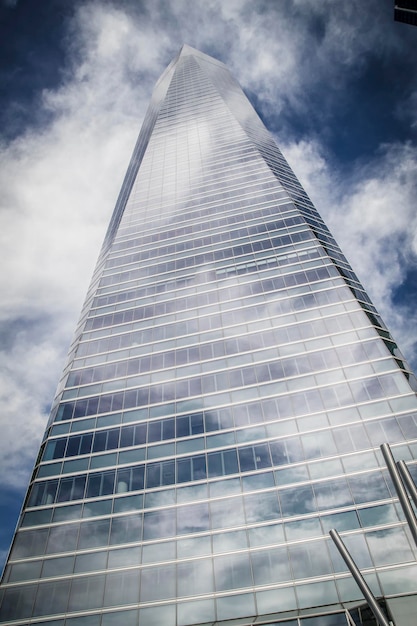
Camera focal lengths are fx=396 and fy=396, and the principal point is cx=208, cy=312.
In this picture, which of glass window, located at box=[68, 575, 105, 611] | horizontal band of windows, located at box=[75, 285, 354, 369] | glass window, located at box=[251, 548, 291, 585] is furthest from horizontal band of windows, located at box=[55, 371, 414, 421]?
glass window, located at box=[68, 575, 105, 611]

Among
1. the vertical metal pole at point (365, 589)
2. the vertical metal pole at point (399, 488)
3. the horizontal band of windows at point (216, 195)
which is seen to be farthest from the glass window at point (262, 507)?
the horizontal band of windows at point (216, 195)

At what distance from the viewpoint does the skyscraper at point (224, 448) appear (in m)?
26.7

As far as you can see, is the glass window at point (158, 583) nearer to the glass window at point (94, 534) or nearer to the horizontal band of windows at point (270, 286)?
the glass window at point (94, 534)

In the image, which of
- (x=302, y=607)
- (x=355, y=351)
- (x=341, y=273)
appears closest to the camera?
(x=302, y=607)

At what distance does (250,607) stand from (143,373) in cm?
2320

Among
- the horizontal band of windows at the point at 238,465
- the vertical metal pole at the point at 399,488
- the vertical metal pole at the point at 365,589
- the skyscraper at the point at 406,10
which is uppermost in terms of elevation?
the skyscraper at the point at 406,10

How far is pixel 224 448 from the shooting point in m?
34.0

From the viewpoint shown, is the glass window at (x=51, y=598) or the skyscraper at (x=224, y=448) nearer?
the skyscraper at (x=224, y=448)

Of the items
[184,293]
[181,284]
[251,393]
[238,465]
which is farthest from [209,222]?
[238,465]

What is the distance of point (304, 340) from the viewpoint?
131 feet

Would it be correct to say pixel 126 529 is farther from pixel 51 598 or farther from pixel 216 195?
pixel 216 195

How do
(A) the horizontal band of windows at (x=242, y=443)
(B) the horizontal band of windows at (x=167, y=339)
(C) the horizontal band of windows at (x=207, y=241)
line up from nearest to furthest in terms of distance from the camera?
(A) the horizontal band of windows at (x=242, y=443) < (B) the horizontal band of windows at (x=167, y=339) < (C) the horizontal band of windows at (x=207, y=241)

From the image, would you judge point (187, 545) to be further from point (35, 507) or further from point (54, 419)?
point (54, 419)

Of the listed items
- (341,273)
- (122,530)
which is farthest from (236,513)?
(341,273)
